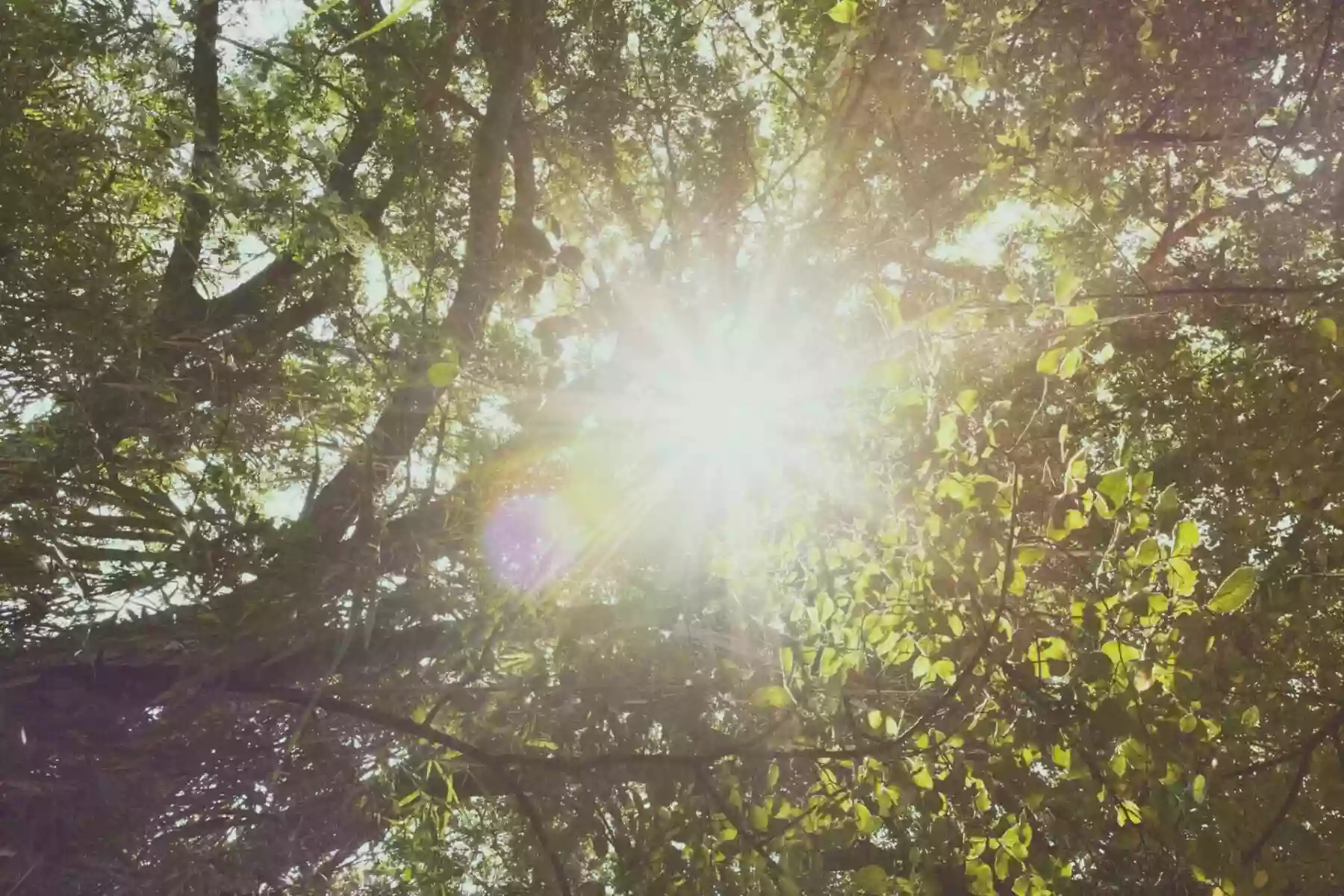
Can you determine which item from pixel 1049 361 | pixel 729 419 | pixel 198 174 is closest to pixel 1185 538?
pixel 1049 361

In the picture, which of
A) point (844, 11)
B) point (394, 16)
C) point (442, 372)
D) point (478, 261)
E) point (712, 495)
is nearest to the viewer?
point (394, 16)

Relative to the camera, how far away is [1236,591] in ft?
5.34

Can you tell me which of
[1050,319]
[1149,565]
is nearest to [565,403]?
[1050,319]

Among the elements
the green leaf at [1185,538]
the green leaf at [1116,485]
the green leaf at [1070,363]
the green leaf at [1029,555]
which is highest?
the green leaf at [1070,363]

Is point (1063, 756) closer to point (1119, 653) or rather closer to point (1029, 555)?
point (1119, 653)

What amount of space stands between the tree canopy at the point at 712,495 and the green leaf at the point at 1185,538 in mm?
16

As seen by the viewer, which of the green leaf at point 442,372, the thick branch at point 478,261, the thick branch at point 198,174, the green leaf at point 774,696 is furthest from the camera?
the thick branch at point 198,174

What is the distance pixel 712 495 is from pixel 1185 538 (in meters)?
2.00

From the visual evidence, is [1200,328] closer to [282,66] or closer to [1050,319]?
[1050,319]

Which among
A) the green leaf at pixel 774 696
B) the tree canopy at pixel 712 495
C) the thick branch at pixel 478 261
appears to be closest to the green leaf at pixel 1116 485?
the tree canopy at pixel 712 495

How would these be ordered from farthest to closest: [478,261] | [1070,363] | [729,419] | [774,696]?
[478,261]
[729,419]
[774,696]
[1070,363]

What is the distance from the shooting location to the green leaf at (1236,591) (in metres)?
1.62

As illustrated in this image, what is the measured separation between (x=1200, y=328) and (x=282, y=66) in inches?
241

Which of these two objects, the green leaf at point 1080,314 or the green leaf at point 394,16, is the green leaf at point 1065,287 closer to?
the green leaf at point 1080,314
